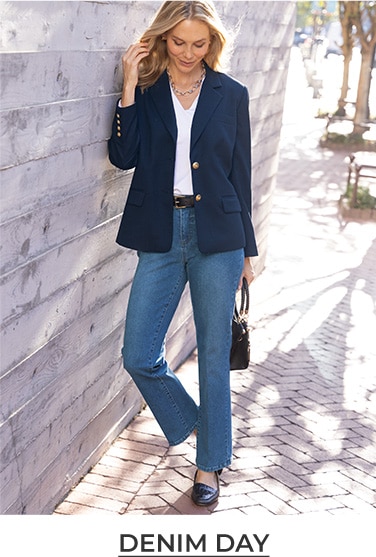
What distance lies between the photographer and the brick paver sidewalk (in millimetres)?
4059

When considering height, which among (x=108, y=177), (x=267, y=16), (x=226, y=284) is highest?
(x=267, y=16)

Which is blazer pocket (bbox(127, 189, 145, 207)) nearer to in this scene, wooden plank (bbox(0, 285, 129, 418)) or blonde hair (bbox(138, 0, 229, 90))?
blonde hair (bbox(138, 0, 229, 90))

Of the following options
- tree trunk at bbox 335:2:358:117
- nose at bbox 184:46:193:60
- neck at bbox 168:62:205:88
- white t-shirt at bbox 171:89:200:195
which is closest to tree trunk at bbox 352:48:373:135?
tree trunk at bbox 335:2:358:117

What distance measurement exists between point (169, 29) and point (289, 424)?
7.87 feet

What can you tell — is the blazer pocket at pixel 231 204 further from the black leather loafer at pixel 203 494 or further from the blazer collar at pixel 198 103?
the black leather loafer at pixel 203 494

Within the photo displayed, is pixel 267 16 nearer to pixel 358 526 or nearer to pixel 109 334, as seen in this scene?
pixel 109 334

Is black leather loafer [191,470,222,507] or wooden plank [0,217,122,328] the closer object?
wooden plank [0,217,122,328]

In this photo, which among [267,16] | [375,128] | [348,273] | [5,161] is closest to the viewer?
[5,161]

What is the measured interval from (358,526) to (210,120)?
6.15ft

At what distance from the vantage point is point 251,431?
479 cm

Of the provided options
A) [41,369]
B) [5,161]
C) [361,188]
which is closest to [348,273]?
[361,188]

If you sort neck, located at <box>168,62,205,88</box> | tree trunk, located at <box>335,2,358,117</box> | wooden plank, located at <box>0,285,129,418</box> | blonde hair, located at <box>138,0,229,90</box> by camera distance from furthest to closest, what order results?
tree trunk, located at <box>335,2,358,117</box>, neck, located at <box>168,62,205,88</box>, blonde hair, located at <box>138,0,229,90</box>, wooden plank, located at <box>0,285,129,418</box>

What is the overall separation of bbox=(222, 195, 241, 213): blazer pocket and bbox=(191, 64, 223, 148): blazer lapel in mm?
280

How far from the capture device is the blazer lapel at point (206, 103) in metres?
3.60
